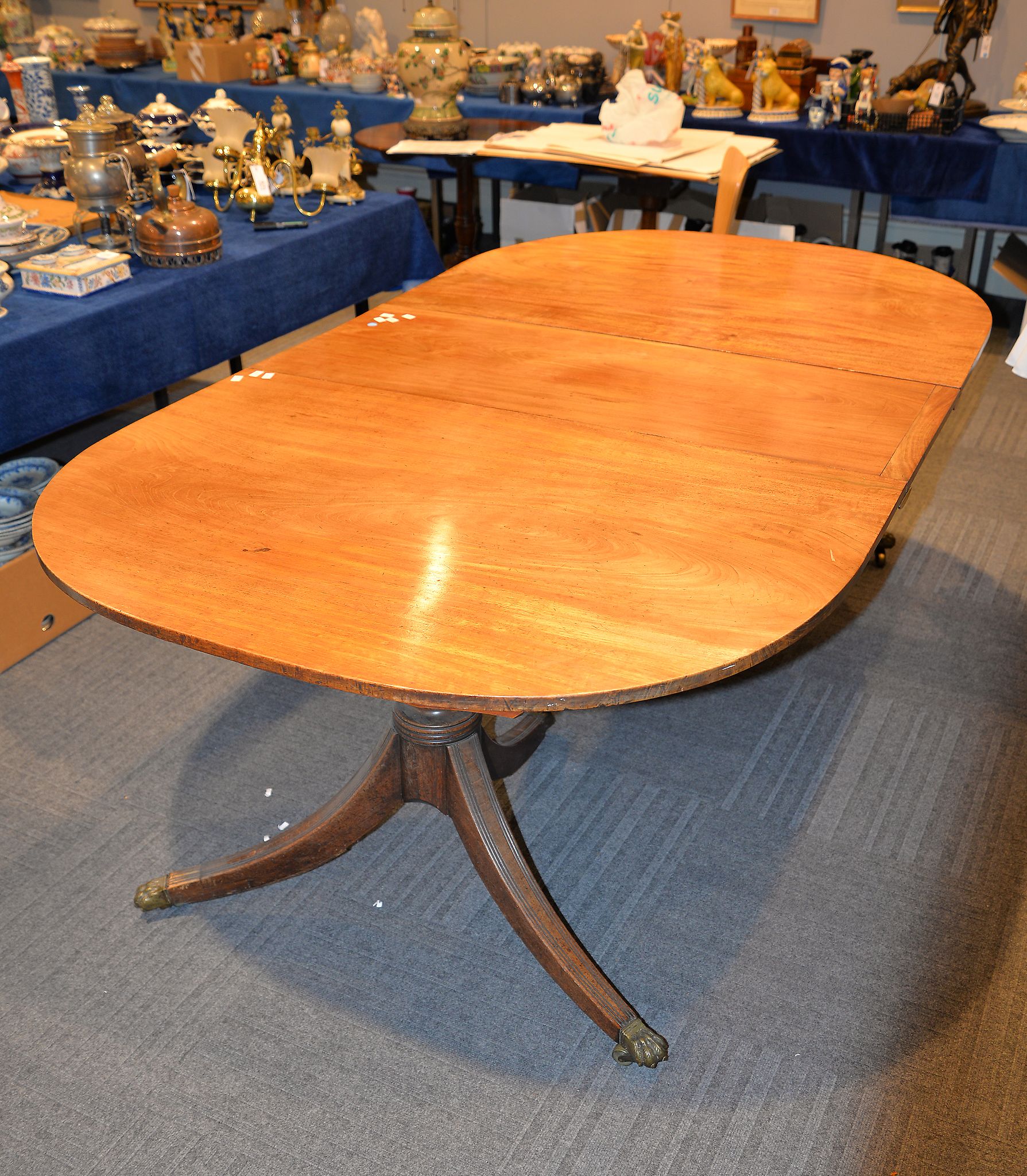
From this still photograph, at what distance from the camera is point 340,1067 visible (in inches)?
53.0

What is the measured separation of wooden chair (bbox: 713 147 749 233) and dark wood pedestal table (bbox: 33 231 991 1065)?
585 mm

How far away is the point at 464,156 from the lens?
10.2 feet

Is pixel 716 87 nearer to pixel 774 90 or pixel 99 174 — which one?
pixel 774 90

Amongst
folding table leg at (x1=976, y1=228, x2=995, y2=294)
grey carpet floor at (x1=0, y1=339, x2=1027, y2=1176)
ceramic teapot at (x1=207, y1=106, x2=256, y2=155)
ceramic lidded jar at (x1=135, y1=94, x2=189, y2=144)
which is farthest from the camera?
folding table leg at (x1=976, y1=228, x2=995, y2=294)

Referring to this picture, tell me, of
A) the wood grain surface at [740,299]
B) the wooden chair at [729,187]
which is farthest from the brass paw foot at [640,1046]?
the wooden chair at [729,187]

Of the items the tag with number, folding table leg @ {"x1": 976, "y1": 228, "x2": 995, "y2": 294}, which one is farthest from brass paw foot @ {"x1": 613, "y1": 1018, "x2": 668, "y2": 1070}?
folding table leg @ {"x1": 976, "y1": 228, "x2": 995, "y2": 294}

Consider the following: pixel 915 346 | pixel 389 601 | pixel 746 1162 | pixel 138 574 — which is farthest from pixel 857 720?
pixel 138 574

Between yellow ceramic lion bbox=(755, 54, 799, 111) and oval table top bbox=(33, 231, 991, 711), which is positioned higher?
yellow ceramic lion bbox=(755, 54, 799, 111)

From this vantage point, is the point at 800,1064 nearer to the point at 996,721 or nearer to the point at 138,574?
the point at 996,721

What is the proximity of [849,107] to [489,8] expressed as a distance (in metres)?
1.83

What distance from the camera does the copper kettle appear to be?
2.29 metres

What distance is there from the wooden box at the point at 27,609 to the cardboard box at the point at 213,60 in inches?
129

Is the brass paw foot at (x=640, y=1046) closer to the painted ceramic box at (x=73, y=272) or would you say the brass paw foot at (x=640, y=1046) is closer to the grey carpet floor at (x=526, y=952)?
the grey carpet floor at (x=526, y=952)

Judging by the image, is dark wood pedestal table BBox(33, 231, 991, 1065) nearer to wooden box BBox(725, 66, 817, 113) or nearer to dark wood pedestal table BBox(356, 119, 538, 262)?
dark wood pedestal table BBox(356, 119, 538, 262)
